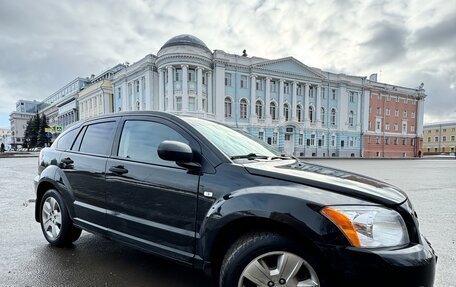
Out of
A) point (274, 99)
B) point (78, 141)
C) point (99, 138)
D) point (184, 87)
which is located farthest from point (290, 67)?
point (99, 138)

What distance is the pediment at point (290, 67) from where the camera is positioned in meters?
41.2

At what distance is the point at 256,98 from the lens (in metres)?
41.4

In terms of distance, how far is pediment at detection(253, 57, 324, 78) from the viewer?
41.2 metres

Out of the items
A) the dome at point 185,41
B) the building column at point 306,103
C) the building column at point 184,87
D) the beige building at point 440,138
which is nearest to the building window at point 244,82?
the dome at point 185,41

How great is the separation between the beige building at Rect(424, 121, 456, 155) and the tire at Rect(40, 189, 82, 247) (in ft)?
350

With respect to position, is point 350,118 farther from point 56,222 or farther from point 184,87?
point 56,222

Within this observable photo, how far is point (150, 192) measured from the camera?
2.61m

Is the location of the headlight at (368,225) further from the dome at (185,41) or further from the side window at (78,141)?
the dome at (185,41)

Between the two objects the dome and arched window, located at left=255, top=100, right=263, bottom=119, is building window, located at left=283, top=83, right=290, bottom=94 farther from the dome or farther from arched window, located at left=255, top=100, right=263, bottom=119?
the dome

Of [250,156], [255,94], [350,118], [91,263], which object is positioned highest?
[255,94]

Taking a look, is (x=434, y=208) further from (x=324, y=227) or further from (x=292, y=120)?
(x=292, y=120)

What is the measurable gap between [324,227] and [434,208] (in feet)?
19.7

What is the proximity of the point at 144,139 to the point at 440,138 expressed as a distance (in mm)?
112751

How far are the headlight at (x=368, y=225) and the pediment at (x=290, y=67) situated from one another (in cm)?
4026
